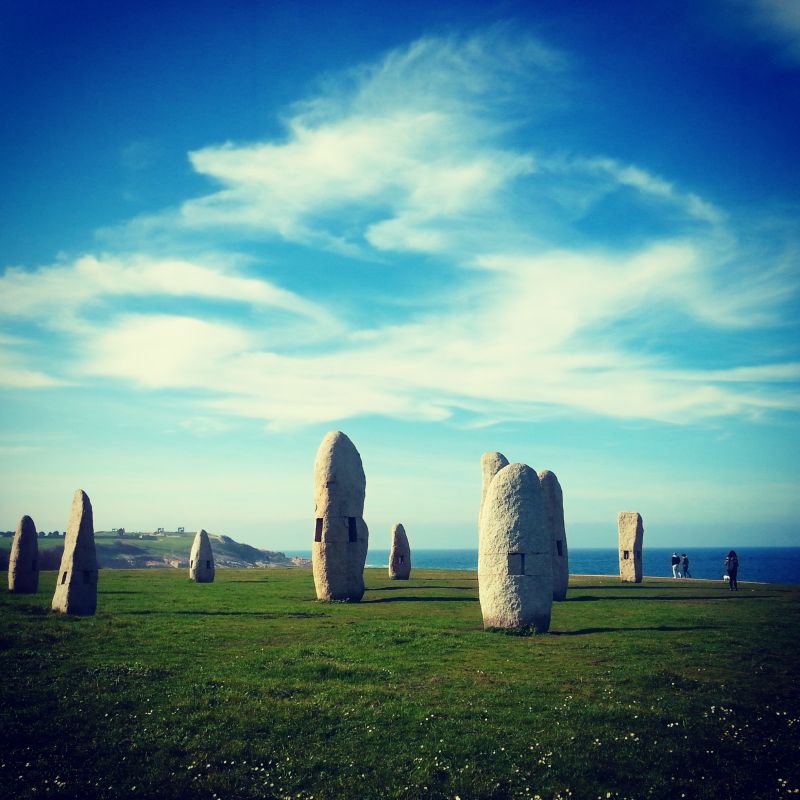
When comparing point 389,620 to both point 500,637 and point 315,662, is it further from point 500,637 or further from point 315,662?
point 315,662

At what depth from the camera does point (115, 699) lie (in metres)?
12.4

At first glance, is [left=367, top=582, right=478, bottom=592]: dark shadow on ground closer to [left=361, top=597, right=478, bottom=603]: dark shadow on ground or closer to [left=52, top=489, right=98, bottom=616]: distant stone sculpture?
[left=361, top=597, right=478, bottom=603]: dark shadow on ground

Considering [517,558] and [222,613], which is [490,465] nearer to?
[517,558]

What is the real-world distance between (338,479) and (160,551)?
77.3 meters

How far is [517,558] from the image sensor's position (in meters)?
19.8

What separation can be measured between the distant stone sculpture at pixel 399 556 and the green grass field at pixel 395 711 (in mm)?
22263

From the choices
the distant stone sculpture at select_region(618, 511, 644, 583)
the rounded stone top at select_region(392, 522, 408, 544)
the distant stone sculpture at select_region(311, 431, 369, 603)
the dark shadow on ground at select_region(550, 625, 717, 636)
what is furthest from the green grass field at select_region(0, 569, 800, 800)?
the rounded stone top at select_region(392, 522, 408, 544)

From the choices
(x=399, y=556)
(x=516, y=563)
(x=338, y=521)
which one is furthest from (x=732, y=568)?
(x=338, y=521)

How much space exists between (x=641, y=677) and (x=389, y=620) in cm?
970

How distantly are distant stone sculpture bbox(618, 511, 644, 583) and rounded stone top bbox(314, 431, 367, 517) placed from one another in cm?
1912

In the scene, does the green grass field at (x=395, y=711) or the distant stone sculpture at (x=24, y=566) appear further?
the distant stone sculpture at (x=24, y=566)

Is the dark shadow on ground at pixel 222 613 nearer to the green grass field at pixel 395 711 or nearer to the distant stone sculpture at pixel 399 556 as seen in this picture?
the green grass field at pixel 395 711

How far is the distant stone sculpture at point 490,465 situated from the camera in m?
32.4

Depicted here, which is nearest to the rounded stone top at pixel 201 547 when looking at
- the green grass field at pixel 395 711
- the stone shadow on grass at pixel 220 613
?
the stone shadow on grass at pixel 220 613
